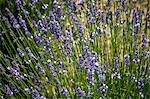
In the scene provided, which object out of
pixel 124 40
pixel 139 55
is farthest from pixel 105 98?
pixel 124 40

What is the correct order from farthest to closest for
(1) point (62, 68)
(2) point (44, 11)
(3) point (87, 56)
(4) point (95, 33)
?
1. (2) point (44, 11)
2. (4) point (95, 33)
3. (1) point (62, 68)
4. (3) point (87, 56)

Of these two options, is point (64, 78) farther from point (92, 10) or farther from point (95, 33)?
point (92, 10)

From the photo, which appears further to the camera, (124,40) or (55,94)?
(124,40)

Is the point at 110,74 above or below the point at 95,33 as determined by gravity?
below

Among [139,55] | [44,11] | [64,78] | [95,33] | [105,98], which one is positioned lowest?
[105,98]

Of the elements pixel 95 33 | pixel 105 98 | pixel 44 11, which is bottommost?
pixel 105 98

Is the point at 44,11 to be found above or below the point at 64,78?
above

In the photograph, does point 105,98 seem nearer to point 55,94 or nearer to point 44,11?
point 55,94

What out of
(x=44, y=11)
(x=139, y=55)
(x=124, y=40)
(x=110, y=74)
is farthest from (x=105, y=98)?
(x=44, y=11)

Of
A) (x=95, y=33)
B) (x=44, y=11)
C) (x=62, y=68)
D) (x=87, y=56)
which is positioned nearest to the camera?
(x=87, y=56)
